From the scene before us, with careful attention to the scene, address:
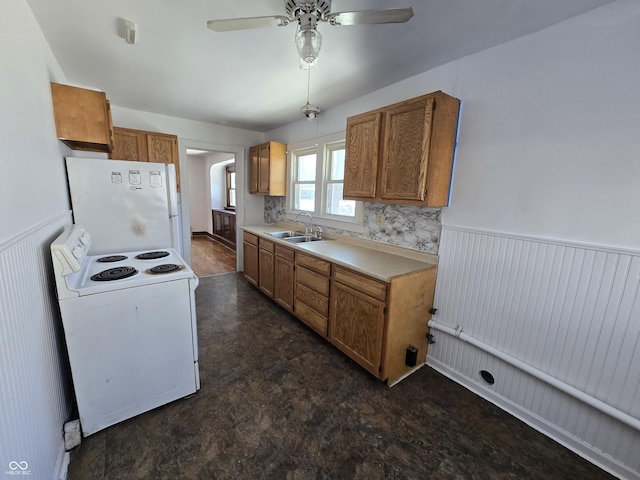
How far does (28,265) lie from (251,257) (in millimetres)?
2734

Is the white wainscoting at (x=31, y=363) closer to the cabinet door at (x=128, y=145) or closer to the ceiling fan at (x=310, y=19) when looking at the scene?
the ceiling fan at (x=310, y=19)

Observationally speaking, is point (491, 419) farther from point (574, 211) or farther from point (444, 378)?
point (574, 211)

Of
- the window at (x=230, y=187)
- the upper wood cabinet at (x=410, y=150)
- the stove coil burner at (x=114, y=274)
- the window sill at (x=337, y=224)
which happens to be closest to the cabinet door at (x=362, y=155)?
the upper wood cabinet at (x=410, y=150)

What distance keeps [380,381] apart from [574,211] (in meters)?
1.72

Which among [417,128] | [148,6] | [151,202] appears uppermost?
[148,6]

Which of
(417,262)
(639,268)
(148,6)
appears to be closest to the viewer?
(639,268)

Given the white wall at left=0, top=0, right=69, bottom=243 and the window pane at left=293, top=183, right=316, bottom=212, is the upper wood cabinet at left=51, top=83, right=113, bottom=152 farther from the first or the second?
the window pane at left=293, top=183, right=316, bottom=212

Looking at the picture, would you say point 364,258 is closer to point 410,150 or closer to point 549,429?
point 410,150

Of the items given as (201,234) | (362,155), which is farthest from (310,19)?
(201,234)

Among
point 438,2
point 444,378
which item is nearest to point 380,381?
point 444,378

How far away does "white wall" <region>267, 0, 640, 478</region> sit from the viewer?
136 cm

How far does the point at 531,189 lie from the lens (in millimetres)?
1667

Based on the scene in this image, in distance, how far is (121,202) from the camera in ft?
7.35

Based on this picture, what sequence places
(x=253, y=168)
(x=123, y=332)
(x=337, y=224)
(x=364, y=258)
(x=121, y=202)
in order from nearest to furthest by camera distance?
(x=123, y=332), (x=121, y=202), (x=364, y=258), (x=337, y=224), (x=253, y=168)
